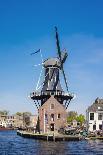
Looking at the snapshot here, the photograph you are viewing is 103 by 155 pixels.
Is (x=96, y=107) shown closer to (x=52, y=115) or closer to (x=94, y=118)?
(x=94, y=118)

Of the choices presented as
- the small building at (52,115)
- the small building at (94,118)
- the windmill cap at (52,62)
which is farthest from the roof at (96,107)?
the windmill cap at (52,62)

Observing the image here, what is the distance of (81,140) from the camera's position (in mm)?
86000

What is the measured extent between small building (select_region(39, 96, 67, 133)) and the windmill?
2.44m

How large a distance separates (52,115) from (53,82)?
8.15 metres

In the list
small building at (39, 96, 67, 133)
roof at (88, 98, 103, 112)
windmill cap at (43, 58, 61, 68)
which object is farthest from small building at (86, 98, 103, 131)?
windmill cap at (43, 58, 61, 68)

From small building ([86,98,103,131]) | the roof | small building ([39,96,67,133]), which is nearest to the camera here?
small building ([39,96,67,133])

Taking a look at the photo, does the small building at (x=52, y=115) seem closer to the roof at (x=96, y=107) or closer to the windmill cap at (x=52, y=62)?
the roof at (x=96, y=107)

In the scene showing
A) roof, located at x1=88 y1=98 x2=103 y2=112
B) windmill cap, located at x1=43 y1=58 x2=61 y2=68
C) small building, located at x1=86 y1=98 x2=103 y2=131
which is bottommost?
small building, located at x1=86 y1=98 x2=103 y2=131

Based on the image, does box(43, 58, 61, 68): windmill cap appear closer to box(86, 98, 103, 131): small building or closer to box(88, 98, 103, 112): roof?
box(88, 98, 103, 112): roof

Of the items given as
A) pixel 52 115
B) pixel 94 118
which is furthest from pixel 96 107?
pixel 52 115

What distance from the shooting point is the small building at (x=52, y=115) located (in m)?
101

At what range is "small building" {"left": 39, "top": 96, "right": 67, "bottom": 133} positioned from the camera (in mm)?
101188

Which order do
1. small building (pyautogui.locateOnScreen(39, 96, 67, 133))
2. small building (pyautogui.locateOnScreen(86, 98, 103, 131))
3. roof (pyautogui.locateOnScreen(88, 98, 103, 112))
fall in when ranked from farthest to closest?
roof (pyautogui.locateOnScreen(88, 98, 103, 112)) → small building (pyautogui.locateOnScreen(86, 98, 103, 131)) → small building (pyautogui.locateOnScreen(39, 96, 67, 133))

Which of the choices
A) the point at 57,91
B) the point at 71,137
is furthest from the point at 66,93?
the point at 71,137
